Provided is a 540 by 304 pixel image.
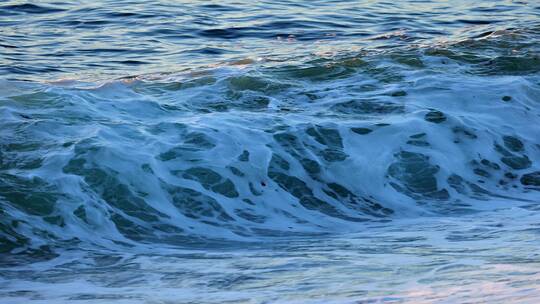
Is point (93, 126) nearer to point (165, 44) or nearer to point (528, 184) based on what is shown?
point (528, 184)

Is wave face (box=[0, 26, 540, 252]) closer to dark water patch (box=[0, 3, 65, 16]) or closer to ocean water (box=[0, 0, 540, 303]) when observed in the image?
ocean water (box=[0, 0, 540, 303])

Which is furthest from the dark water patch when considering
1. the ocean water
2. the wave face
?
the wave face

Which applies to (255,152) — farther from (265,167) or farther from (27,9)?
(27,9)

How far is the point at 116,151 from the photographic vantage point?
568 cm

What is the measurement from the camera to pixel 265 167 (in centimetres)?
579

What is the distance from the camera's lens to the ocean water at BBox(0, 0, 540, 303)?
4.15 m

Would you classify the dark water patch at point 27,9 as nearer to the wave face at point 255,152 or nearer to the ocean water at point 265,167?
the ocean water at point 265,167

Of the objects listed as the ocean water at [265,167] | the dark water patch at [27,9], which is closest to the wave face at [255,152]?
the ocean water at [265,167]

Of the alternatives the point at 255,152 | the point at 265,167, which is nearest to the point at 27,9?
the point at 255,152

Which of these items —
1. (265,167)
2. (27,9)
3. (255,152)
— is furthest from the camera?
(27,9)

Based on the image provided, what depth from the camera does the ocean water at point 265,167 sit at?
415 centimetres

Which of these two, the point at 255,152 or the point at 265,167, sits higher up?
the point at 255,152

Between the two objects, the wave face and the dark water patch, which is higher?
the dark water patch

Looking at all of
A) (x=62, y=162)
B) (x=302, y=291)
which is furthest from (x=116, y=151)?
(x=302, y=291)
